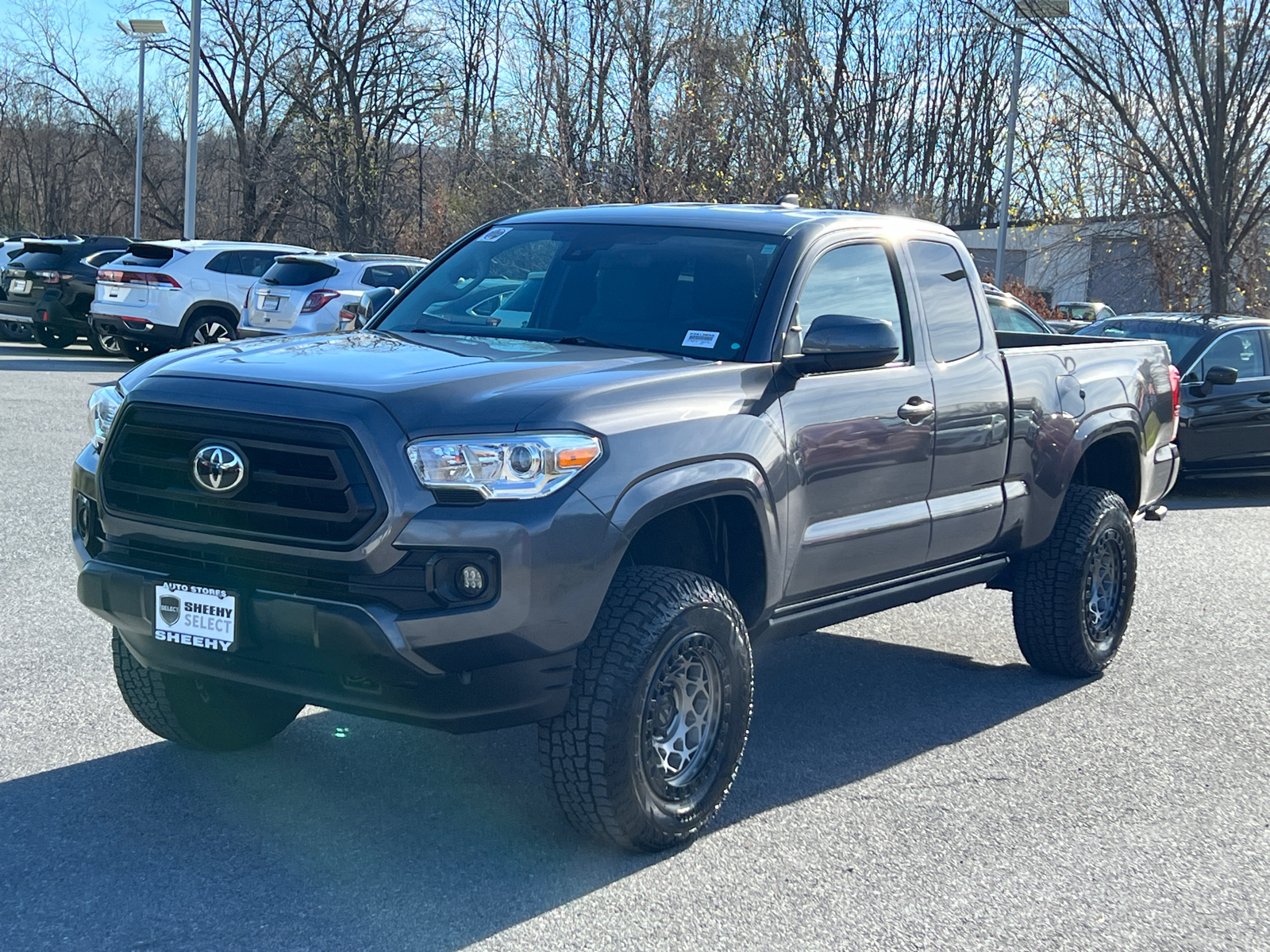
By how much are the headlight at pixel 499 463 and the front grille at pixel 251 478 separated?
15cm

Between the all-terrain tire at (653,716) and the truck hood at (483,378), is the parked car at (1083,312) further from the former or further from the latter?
the all-terrain tire at (653,716)

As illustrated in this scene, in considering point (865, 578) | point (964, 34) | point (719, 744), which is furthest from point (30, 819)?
point (964, 34)

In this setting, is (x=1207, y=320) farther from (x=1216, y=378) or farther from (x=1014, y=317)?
(x=1014, y=317)

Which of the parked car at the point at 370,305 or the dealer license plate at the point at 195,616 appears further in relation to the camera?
the parked car at the point at 370,305

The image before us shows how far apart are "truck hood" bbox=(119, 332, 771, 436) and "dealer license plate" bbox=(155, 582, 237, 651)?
550 mm

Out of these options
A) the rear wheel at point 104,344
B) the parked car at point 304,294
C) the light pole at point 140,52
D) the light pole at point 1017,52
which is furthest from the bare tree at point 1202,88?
the light pole at point 140,52

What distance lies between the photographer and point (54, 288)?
883 inches

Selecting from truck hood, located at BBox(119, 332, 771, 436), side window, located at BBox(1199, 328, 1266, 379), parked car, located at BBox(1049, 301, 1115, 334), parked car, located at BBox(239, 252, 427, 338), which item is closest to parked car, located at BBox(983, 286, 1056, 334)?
side window, located at BBox(1199, 328, 1266, 379)

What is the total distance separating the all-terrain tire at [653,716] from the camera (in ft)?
13.6

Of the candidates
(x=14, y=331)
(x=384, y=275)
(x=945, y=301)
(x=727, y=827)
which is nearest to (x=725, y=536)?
(x=727, y=827)

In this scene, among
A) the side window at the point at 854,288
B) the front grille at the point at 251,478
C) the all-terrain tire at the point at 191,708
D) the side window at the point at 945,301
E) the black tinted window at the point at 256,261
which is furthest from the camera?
the black tinted window at the point at 256,261

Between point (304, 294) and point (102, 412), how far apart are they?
14.7m

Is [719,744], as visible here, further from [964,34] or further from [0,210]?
[0,210]

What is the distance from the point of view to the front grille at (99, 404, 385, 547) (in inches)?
154
